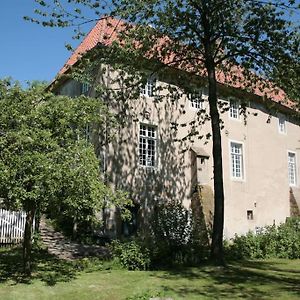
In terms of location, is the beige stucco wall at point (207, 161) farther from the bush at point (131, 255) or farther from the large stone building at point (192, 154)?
the bush at point (131, 255)

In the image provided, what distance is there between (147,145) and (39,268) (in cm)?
972

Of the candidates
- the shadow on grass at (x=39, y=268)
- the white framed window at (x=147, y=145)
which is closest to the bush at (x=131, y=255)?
the shadow on grass at (x=39, y=268)

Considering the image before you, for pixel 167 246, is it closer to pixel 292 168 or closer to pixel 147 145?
pixel 147 145

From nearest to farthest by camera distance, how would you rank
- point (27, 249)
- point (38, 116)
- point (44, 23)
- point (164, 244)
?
point (38, 116) < point (27, 249) < point (44, 23) < point (164, 244)

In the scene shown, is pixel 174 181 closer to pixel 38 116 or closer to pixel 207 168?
pixel 207 168

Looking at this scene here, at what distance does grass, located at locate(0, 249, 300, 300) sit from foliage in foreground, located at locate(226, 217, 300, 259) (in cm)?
311

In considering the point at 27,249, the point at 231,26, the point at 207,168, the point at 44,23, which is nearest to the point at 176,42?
the point at 231,26

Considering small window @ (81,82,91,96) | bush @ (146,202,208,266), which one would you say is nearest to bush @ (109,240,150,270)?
bush @ (146,202,208,266)

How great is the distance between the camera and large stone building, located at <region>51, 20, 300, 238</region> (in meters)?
19.7

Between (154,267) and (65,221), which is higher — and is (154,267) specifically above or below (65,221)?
below

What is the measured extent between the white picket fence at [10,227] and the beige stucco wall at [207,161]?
458cm

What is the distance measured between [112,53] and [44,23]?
278 centimetres

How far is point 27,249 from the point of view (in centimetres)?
1146

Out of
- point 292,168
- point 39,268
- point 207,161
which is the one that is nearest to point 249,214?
point 207,161
